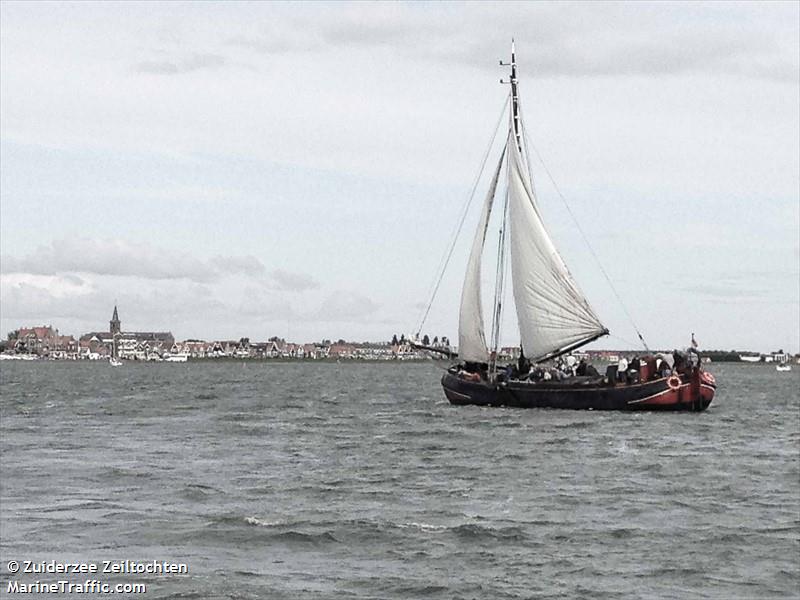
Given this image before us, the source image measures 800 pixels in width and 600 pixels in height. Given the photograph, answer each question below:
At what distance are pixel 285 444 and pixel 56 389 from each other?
2881 inches

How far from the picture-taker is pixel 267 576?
78.9 ft

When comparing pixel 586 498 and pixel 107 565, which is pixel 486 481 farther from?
pixel 107 565

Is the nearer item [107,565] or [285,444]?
[107,565]

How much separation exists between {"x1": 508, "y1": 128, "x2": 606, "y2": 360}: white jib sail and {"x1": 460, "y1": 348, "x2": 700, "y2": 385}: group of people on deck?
4.55 feet

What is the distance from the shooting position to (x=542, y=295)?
77.8 metres

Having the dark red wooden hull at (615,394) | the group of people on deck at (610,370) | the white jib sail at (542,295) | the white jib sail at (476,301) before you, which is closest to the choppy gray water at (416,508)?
the dark red wooden hull at (615,394)

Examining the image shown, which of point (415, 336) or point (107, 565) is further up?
point (415, 336)

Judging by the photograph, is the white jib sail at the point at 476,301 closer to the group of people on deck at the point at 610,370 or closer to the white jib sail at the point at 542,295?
the group of people on deck at the point at 610,370

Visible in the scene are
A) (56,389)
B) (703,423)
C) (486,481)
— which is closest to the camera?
(486,481)

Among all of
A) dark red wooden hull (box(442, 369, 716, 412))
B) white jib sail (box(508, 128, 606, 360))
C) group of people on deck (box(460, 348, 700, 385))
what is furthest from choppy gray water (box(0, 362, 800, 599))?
white jib sail (box(508, 128, 606, 360))

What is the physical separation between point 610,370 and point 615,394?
277cm

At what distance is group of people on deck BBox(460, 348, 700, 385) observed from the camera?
73062mm

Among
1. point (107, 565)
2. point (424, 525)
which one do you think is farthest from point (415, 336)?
point (107, 565)

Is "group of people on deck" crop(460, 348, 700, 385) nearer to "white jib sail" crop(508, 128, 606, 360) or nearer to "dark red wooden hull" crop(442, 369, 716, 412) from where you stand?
"dark red wooden hull" crop(442, 369, 716, 412)
